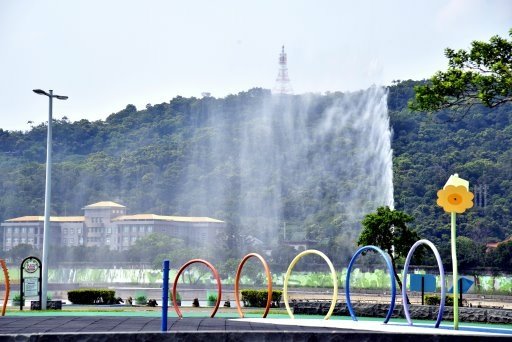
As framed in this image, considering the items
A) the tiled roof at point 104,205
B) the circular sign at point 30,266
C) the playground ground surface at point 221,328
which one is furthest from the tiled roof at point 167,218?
the playground ground surface at point 221,328

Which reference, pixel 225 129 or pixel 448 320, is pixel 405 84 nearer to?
pixel 225 129

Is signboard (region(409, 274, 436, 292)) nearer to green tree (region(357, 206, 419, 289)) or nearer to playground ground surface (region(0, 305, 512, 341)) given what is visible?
green tree (region(357, 206, 419, 289))

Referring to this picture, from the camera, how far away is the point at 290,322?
20.6 m

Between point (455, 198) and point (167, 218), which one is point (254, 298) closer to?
point (455, 198)

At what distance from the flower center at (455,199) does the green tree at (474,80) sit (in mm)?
6731

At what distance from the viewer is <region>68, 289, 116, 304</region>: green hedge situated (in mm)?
41344

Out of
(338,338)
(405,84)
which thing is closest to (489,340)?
(338,338)

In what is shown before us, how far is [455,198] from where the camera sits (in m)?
19.9

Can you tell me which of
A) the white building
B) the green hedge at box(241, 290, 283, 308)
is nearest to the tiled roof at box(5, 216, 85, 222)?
the white building

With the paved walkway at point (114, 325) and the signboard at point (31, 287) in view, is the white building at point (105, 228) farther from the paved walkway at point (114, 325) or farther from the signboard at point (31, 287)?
the paved walkway at point (114, 325)

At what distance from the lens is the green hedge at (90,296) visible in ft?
136

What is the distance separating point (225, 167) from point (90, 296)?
100939mm

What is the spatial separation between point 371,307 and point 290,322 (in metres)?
7.76

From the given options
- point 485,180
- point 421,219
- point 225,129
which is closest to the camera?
point 421,219
